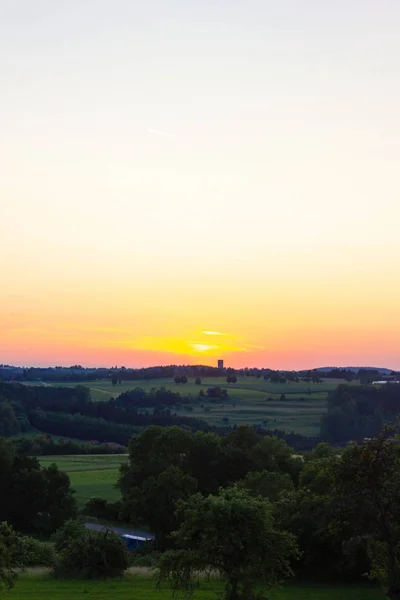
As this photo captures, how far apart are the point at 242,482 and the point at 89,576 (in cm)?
1990

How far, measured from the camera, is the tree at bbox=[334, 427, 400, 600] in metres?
33.2

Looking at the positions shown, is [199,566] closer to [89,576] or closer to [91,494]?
[89,576]

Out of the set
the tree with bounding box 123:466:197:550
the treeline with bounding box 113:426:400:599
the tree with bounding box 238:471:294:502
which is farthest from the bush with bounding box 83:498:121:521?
the tree with bounding box 238:471:294:502

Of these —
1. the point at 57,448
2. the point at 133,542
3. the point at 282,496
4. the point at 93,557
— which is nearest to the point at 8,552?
the point at 93,557

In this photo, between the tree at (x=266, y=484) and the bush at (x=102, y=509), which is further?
the bush at (x=102, y=509)

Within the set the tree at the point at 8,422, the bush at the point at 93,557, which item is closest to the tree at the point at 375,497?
the bush at the point at 93,557

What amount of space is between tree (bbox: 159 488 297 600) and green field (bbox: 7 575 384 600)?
33.1 ft

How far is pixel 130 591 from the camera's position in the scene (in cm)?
4609

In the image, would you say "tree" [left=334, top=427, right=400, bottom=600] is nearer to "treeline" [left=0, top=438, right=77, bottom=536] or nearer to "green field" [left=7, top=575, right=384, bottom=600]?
"green field" [left=7, top=575, right=384, bottom=600]

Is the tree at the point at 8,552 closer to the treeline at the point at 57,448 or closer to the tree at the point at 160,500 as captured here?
the tree at the point at 160,500

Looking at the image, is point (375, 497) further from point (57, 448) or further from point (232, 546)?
point (57, 448)

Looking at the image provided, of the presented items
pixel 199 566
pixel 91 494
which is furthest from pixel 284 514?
pixel 91 494

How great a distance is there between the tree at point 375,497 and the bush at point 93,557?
25.4m

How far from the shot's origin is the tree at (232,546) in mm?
32094
